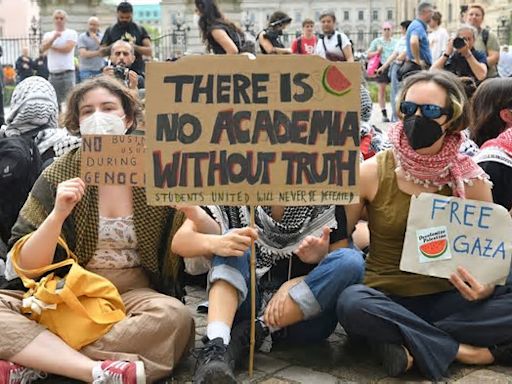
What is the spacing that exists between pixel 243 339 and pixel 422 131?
1277 millimetres

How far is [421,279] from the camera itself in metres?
3.70

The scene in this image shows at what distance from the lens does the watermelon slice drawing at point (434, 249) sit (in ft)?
11.6

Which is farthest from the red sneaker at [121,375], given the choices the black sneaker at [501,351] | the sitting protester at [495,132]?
the sitting protester at [495,132]

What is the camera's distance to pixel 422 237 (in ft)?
11.6

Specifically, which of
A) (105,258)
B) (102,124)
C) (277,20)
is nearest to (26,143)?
(102,124)

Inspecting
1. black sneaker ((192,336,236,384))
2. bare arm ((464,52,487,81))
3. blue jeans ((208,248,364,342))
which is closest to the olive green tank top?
blue jeans ((208,248,364,342))

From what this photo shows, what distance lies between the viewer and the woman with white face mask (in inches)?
130

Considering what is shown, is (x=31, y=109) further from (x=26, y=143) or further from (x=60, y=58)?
(x=60, y=58)

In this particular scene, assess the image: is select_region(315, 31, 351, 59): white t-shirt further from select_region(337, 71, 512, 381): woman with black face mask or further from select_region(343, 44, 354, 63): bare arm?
select_region(337, 71, 512, 381): woman with black face mask

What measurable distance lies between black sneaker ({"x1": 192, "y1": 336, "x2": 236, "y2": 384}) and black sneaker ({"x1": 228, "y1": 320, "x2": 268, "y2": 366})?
114mm

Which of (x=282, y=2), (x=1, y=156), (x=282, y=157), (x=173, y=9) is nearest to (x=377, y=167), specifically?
(x=282, y=157)

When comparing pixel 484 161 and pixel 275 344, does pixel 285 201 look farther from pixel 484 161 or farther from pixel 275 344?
pixel 484 161

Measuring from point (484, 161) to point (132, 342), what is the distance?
2.02 metres

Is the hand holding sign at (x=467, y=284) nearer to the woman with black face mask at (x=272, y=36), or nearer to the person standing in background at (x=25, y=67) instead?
the woman with black face mask at (x=272, y=36)
